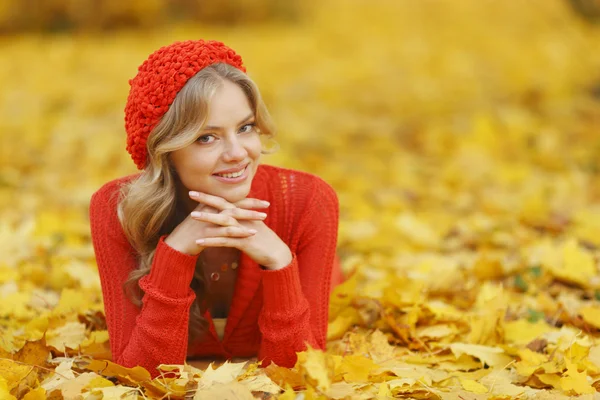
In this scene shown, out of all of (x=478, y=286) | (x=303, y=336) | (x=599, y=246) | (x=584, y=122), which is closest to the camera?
(x=303, y=336)

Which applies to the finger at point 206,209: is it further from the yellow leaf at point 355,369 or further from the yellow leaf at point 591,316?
the yellow leaf at point 591,316

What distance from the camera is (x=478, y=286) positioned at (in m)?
2.99

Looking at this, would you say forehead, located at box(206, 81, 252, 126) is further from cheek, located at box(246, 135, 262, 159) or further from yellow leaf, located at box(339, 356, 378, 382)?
yellow leaf, located at box(339, 356, 378, 382)

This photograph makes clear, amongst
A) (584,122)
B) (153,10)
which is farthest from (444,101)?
(153,10)

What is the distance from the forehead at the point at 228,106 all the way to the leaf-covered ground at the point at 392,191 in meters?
0.60

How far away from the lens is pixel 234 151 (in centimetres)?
191

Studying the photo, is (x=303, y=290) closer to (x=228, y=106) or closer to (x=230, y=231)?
(x=230, y=231)

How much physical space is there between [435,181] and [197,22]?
15.9ft

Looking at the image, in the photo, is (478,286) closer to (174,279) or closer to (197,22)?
(174,279)

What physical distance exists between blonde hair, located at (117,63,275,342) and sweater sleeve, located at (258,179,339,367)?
26cm

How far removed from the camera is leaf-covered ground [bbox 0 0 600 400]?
2.11 m

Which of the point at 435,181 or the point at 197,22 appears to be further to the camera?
the point at 197,22

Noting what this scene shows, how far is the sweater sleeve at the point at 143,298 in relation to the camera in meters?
1.98

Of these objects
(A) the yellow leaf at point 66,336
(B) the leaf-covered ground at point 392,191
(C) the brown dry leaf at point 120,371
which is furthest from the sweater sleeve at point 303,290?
(A) the yellow leaf at point 66,336
